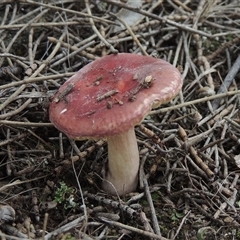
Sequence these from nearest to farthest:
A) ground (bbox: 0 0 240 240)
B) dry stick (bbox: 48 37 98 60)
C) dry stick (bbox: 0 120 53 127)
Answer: ground (bbox: 0 0 240 240), dry stick (bbox: 0 120 53 127), dry stick (bbox: 48 37 98 60)

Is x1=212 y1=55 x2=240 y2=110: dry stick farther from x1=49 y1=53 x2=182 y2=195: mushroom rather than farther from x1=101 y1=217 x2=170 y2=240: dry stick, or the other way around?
x1=101 y1=217 x2=170 y2=240: dry stick

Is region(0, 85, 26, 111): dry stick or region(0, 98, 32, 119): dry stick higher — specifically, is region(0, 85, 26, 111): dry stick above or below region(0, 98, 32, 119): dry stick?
above

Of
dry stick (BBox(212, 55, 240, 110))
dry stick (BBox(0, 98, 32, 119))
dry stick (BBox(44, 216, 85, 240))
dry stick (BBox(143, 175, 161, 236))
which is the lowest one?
dry stick (BBox(143, 175, 161, 236))

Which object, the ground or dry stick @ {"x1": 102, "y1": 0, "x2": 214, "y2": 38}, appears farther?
dry stick @ {"x1": 102, "y1": 0, "x2": 214, "y2": 38}

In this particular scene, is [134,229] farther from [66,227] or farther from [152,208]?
[66,227]

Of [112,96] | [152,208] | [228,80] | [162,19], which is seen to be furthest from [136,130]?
[162,19]

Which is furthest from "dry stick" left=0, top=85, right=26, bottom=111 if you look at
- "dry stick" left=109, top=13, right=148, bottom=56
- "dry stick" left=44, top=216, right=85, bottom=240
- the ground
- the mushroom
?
"dry stick" left=109, top=13, right=148, bottom=56
